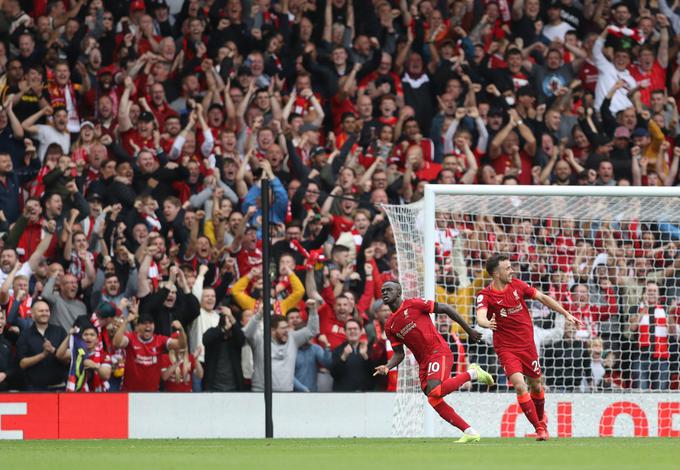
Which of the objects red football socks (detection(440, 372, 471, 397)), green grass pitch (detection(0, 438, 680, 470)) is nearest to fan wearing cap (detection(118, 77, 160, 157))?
green grass pitch (detection(0, 438, 680, 470))

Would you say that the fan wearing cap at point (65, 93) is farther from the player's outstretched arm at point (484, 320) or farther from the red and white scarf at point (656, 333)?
the red and white scarf at point (656, 333)

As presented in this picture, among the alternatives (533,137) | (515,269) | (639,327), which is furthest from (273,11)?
(639,327)

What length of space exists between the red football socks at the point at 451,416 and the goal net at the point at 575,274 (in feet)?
10.7

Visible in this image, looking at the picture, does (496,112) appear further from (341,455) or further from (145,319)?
(341,455)

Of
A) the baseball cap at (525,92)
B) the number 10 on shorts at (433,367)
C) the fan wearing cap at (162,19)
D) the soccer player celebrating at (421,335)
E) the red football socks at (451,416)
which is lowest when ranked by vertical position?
the red football socks at (451,416)

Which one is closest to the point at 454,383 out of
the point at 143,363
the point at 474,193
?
the point at 474,193

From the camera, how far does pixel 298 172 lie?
18.3 meters

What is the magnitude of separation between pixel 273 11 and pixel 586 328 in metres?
7.22

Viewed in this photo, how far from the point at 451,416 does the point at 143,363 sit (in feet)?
14.7

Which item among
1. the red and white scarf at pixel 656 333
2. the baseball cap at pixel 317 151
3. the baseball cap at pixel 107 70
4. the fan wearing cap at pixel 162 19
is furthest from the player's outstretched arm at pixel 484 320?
the fan wearing cap at pixel 162 19

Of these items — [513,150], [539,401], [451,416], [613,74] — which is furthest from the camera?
[613,74]

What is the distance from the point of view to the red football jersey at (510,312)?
13.5 metres

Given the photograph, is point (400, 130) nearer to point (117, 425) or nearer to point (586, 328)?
point (586, 328)

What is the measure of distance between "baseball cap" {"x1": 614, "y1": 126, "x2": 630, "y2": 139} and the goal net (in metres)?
3.35
